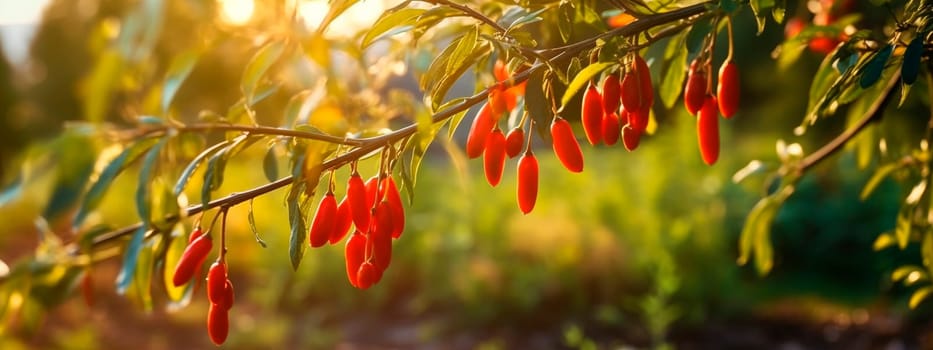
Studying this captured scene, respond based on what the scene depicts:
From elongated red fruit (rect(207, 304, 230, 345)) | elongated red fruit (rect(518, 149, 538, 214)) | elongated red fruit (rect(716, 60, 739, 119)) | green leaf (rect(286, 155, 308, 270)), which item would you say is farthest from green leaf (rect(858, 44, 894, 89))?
elongated red fruit (rect(207, 304, 230, 345))

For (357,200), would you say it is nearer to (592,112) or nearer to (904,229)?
(592,112)

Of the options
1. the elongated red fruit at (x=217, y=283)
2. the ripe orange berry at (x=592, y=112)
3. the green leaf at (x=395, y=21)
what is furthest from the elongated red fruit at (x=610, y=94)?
the elongated red fruit at (x=217, y=283)

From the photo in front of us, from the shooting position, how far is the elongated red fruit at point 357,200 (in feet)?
2.89

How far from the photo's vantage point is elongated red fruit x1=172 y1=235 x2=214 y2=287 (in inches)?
33.7

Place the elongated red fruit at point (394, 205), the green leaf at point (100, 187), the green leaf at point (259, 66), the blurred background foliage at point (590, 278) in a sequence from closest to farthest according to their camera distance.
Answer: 1. the green leaf at point (100, 187)
2. the green leaf at point (259, 66)
3. the elongated red fruit at point (394, 205)
4. the blurred background foliage at point (590, 278)

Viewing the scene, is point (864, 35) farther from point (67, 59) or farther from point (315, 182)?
point (67, 59)

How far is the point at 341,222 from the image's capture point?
0.91 m

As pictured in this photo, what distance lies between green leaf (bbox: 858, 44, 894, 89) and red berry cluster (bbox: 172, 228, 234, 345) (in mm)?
685

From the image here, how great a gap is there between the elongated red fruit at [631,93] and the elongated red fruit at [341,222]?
298 mm

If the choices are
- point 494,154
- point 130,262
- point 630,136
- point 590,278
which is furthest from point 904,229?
point 590,278

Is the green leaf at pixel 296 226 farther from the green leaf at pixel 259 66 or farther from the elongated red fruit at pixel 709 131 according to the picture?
the elongated red fruit at pixel 709 131

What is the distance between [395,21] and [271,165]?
0.20 m

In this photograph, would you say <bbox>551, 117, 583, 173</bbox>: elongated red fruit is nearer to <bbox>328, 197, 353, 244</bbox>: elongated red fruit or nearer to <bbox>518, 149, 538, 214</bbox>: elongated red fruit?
<bbox>518, 149, 538, 214</bbox>: elongated red fruit

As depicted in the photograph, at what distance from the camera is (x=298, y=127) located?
880 millimetres
